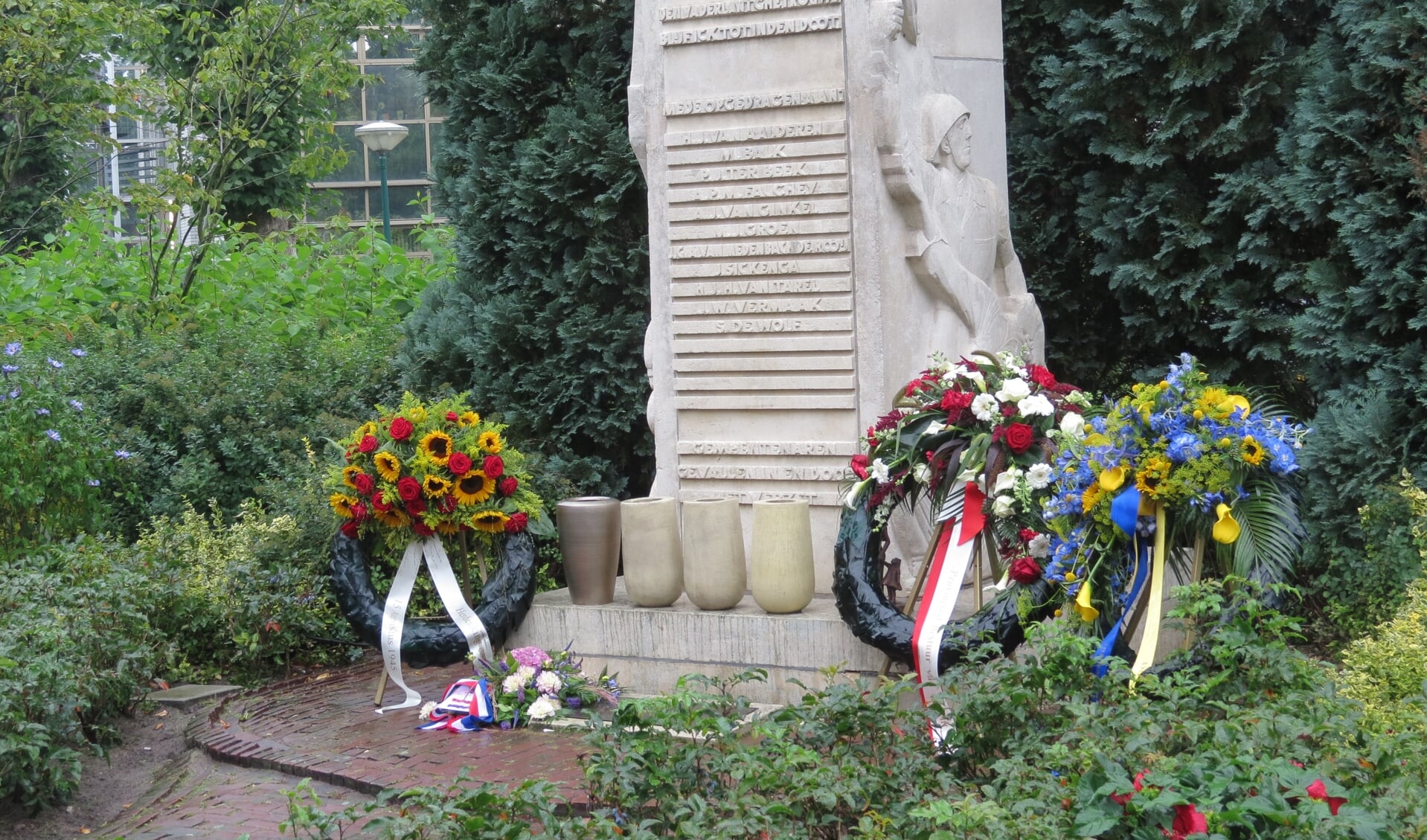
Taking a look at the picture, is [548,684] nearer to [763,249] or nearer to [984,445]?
[984,445]

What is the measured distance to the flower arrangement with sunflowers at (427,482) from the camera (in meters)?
5.59

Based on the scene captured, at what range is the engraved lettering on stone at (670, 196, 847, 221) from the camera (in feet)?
19.2

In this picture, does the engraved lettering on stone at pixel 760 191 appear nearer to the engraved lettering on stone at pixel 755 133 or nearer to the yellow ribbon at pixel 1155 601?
the engraved lettering on stone at pixel 755 133

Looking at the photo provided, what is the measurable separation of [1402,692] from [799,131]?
3.06 metres

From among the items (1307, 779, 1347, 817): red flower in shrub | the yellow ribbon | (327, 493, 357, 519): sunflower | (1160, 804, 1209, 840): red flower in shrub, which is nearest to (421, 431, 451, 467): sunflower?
(327, 493, 357, 519): sunflower

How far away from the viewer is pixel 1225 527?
4359mm

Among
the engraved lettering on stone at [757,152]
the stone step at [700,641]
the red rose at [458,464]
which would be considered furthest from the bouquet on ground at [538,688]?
the engraved lettering on stone at [757,152]

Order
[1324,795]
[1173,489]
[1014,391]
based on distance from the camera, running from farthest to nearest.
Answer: [1014,391] → [1173,489] → [1324,795]

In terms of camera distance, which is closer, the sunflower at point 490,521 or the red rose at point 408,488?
the red rose at point 408,488

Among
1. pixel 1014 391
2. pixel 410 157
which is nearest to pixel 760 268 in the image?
pixel 1014 391

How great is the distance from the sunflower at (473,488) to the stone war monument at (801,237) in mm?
879

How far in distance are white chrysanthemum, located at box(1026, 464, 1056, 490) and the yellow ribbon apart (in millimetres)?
431

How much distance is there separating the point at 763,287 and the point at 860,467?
3.55 feet

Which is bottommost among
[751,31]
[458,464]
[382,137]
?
[458,464]
